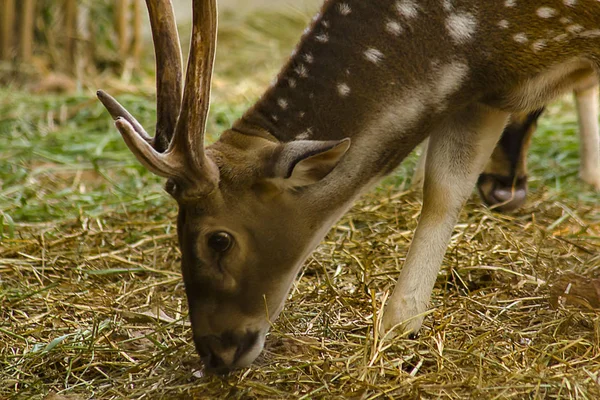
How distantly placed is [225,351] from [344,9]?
1.36 m

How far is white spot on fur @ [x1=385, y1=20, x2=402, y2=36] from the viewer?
3.32 meters

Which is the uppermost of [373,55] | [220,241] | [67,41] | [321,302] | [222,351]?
[373,55]

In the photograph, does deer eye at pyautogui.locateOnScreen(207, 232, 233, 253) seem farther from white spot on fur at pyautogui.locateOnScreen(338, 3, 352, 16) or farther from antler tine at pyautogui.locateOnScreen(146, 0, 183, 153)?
white spot on fur at pyautogui.locateOnScreen(338, 3, 352, 16)

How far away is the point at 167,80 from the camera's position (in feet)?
10.5

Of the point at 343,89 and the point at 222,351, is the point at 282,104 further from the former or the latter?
the point at 222,351

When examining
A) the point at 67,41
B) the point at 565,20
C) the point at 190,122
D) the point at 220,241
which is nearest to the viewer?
the point at 190,122

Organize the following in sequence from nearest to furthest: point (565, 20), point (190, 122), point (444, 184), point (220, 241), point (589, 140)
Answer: point (190, 122) < point (220, 241) < point (565, 20) < point (444, 184) < point (589, 140)

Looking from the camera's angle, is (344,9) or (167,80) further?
(344,9)

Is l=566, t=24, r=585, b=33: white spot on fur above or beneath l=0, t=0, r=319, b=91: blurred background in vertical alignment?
above

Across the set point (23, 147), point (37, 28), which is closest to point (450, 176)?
point (23, 147)

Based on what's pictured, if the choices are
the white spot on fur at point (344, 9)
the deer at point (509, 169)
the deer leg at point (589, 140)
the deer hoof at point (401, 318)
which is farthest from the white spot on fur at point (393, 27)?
the deer leg at point (589, 140)

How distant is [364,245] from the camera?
4.40m

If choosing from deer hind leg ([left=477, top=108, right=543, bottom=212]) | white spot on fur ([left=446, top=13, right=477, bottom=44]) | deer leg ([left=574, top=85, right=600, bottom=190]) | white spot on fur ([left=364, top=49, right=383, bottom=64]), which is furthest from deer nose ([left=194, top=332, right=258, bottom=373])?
deer leg ([left=574, top=85, right=600, bottom=190])

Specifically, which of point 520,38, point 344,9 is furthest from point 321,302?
point 520,38
